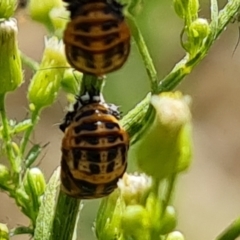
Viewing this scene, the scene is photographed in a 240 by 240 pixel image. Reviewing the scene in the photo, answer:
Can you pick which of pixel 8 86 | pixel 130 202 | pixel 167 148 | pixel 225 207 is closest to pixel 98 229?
pixel 130 202

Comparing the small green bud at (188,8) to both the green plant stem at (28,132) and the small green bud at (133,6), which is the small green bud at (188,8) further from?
the green plant stem at (28,132)

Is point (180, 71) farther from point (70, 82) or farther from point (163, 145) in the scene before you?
point (70, 82)

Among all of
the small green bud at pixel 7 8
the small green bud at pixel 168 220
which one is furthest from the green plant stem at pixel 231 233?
the small green bud at pixel 7 8

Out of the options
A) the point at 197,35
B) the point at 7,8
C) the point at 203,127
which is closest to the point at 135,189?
the point at 197,35

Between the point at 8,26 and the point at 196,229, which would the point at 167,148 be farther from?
the point at 196,229

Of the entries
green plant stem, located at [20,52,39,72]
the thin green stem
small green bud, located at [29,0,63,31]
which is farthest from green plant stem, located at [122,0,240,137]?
small green bud, located at [29,0,63,31]

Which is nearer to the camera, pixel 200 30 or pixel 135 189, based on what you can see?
pixel 200 30
